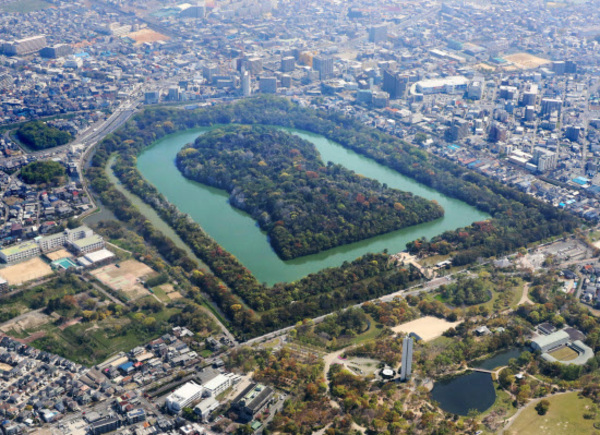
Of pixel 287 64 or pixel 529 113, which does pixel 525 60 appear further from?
pixel 287 64

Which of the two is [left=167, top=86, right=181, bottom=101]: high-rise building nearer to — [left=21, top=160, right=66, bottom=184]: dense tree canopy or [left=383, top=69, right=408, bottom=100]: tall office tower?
[left=21, top=160, right=66, bottom=184]: dense tree canopy

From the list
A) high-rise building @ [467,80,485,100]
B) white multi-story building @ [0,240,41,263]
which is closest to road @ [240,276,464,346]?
white multi-story building @ [0,240,41,263]

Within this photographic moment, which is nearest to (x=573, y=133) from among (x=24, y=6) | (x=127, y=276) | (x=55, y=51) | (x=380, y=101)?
(x=380, y=101)

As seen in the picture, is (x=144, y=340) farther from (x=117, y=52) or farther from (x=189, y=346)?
(x=117, y=52)

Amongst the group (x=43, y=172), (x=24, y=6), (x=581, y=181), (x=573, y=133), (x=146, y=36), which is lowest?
(x=581, y=181)

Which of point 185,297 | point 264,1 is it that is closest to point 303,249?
point 185,297

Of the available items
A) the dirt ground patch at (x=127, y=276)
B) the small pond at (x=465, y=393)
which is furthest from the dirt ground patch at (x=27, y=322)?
the small pond at (x=465, y=393)
